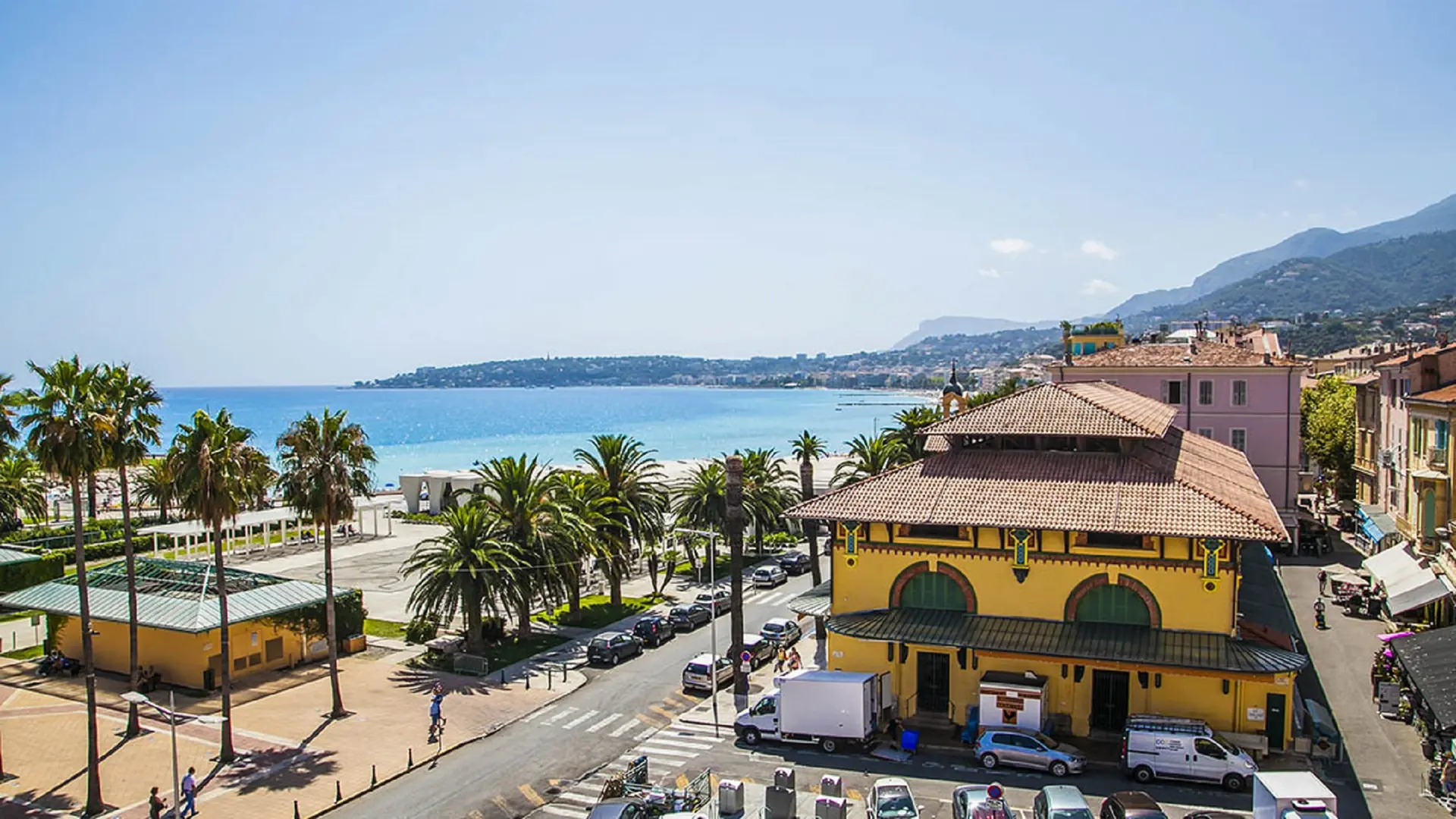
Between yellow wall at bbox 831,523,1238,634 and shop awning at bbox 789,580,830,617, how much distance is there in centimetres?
162

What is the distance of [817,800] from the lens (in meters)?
28.2

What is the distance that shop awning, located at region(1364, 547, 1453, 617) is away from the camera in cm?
4272

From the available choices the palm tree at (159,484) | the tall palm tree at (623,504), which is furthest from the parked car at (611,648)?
the palm tree at (159,484)

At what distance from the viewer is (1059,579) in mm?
35812

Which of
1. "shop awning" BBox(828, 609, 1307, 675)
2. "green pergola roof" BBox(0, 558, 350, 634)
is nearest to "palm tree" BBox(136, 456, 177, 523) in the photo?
"green pergola roof" BBox(0, 558, 350, 634)

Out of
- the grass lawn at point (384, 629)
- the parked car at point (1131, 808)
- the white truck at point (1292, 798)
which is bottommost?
the grass lawn at point (384, 629)

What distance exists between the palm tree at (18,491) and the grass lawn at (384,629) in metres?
29.2

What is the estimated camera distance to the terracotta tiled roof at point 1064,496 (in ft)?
112

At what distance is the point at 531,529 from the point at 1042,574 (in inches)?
1016

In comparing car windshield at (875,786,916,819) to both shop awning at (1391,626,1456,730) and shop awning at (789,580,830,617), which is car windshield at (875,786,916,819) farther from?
shop awning at (1391,626,1456,730)

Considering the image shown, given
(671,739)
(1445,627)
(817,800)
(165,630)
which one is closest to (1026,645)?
(817,800)

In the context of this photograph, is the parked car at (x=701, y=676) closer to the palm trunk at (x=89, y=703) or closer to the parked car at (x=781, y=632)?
the parked car at (x=781, y=632)

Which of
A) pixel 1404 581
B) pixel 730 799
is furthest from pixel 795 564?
pixel 730 799

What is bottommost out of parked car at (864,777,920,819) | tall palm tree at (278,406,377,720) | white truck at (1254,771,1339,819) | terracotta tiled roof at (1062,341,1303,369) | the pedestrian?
the pedestrian
